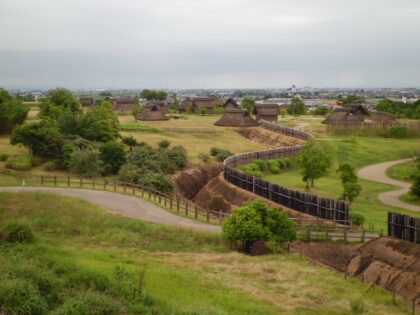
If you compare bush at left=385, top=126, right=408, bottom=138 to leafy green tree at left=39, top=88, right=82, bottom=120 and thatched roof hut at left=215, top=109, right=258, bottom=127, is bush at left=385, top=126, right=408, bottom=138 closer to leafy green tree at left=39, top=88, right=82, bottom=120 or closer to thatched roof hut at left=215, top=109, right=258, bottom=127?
thatched roof hut at left=215, top=109, right=258, bottom=127

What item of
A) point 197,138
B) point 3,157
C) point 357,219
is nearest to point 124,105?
point 197,138

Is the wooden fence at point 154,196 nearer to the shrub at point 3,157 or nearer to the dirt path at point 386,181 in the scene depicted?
the shrub at point 3,157

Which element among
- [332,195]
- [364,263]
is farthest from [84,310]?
[332,195]

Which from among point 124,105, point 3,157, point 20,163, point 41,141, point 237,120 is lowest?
point 20,163

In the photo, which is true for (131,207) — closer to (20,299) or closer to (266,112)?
(20,299)

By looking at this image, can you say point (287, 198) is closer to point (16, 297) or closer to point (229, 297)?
point (229, 297)

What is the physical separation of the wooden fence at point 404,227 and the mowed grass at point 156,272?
180 inches

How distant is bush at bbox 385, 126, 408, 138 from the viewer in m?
59.6

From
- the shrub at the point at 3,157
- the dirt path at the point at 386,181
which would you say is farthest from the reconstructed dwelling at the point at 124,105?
the dirt path at the point at 386,181

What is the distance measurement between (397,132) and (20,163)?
1874 inches

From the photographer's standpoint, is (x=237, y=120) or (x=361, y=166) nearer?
(x=361, y=166)

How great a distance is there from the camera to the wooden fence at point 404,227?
18328mm

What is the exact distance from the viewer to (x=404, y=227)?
741 inches

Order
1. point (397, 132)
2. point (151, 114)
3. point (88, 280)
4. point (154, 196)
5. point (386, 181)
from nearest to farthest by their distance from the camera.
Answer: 1. point (88, 280)
2. point (154, 196)
3. point (386, 181)
4. point (397, 132)
5. point (151, 114)
